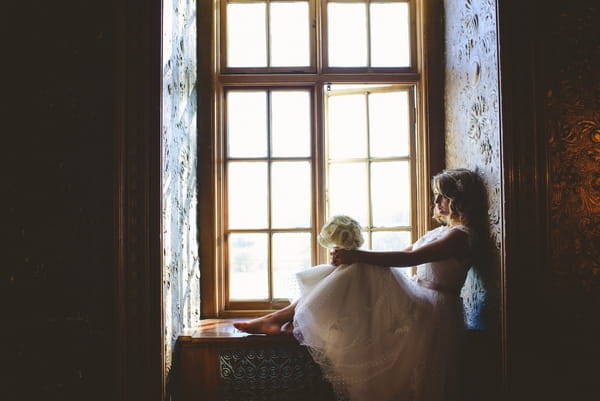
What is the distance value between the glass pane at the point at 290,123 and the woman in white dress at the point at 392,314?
736mm

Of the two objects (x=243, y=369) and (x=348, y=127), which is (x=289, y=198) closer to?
(x=348, y=127)

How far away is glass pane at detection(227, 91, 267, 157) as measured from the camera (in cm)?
314

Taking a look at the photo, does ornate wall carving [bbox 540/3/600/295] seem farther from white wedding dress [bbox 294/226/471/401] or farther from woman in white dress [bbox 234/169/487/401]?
white wedding dress [bbox 294/226/471/401]

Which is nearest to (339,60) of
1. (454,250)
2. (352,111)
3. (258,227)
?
(352,111)

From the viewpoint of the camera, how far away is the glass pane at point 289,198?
312cm

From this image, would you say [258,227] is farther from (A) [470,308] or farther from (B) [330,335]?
(A) [470,308]

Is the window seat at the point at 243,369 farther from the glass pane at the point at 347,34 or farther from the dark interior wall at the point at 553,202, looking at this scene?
the glass pane at the point at 347,34

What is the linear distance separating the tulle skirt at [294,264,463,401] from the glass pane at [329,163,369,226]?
0.72 metres

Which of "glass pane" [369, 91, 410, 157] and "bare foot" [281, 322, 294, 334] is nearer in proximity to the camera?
"bare foot" [281, 322, 294, 334]

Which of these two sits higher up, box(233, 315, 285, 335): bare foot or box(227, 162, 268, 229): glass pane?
box(227, 162, 268, 229): glass pane
